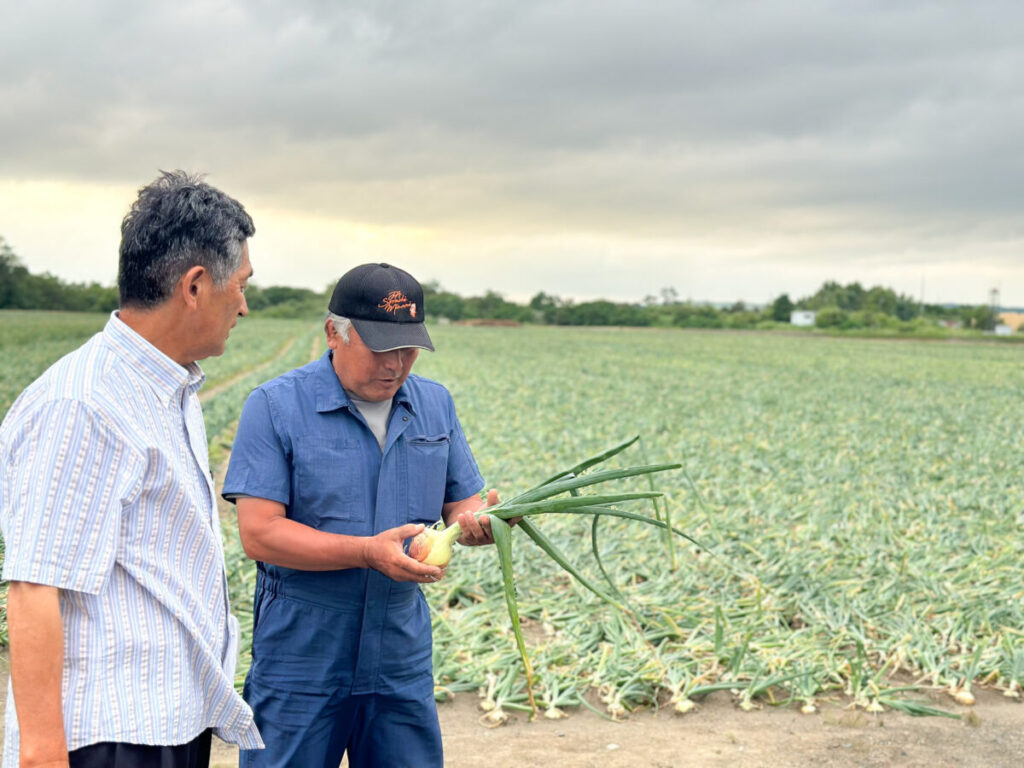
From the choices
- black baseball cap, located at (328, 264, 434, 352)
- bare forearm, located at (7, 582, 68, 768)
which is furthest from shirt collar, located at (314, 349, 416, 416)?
bare forearm, located at (7, 582, 68, 768)

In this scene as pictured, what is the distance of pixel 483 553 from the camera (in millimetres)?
6043

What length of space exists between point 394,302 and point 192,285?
2.16ft

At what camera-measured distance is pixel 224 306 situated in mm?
1795

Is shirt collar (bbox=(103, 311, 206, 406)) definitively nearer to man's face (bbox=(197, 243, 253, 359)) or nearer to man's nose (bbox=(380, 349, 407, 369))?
man's face (bbox=(197, 243, 253, 359))

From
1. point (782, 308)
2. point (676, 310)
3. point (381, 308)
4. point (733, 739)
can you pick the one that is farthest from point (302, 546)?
point (782, 308)

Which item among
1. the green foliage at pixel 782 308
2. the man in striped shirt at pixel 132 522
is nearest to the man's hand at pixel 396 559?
the man in striped shirt at pixel 132 522

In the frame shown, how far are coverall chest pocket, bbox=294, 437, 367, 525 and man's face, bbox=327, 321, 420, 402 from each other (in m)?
0.15

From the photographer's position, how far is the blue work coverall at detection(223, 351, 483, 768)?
7.51 feet

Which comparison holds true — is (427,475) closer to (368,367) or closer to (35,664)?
(368,367)

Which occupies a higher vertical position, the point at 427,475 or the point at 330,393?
the point at 330,393

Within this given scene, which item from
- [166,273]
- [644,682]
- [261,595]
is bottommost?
[644,682]

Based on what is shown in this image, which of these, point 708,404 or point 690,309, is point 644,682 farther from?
point 690,309

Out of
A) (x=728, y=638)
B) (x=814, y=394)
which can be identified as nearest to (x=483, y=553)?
(x=728, y=638)

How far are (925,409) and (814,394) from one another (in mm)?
2764
